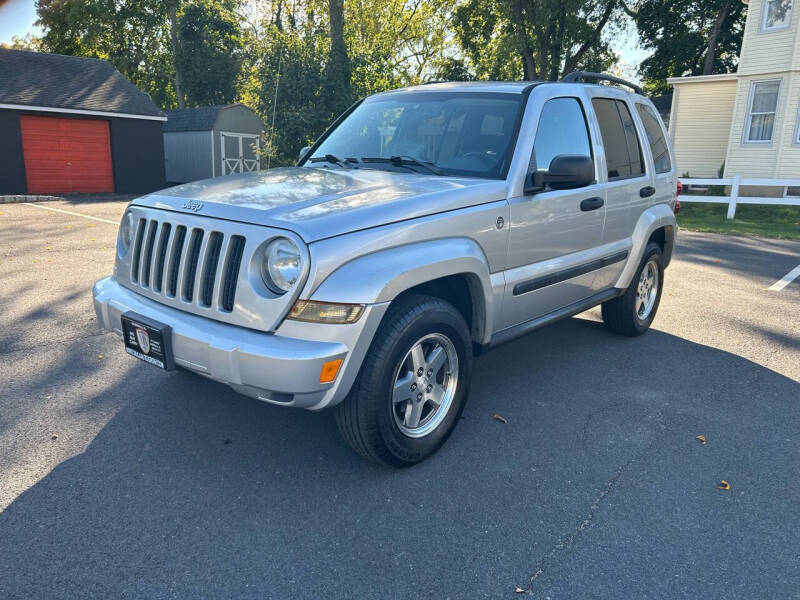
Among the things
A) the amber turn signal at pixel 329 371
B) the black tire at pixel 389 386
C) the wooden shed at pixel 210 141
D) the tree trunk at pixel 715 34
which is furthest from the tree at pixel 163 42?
the amber turn signal at pixel 329 371

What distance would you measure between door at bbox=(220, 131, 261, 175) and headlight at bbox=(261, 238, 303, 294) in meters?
26.8

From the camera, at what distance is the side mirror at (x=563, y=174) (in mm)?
3600

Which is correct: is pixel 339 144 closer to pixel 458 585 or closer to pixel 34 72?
pixel 458 585

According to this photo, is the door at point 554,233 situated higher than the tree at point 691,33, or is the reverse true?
the tree at point 691,33

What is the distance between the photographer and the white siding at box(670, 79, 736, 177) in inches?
880

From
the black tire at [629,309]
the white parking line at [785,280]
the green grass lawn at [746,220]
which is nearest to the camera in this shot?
the black tire at [629,309]

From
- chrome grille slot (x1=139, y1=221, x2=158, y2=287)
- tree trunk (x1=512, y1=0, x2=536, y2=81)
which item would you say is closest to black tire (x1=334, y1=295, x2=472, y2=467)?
chrome grille slot (x1=139, y1=221, x2=158, y2=287)

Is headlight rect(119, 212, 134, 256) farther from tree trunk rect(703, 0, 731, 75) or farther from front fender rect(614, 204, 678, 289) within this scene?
tree trunk rect(703, 0, 731, 75)

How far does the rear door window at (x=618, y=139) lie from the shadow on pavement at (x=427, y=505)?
175 cm

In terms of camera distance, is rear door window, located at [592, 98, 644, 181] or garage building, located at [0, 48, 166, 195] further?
garage building, located at [0, 48, 166, 195]

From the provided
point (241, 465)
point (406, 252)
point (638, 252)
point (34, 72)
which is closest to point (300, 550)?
point (241, 465)

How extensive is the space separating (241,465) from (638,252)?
3571mm

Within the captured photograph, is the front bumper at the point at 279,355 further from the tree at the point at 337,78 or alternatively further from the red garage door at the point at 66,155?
the red garage door at the point at 66,155

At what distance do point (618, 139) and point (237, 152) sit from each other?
26.8 metres
